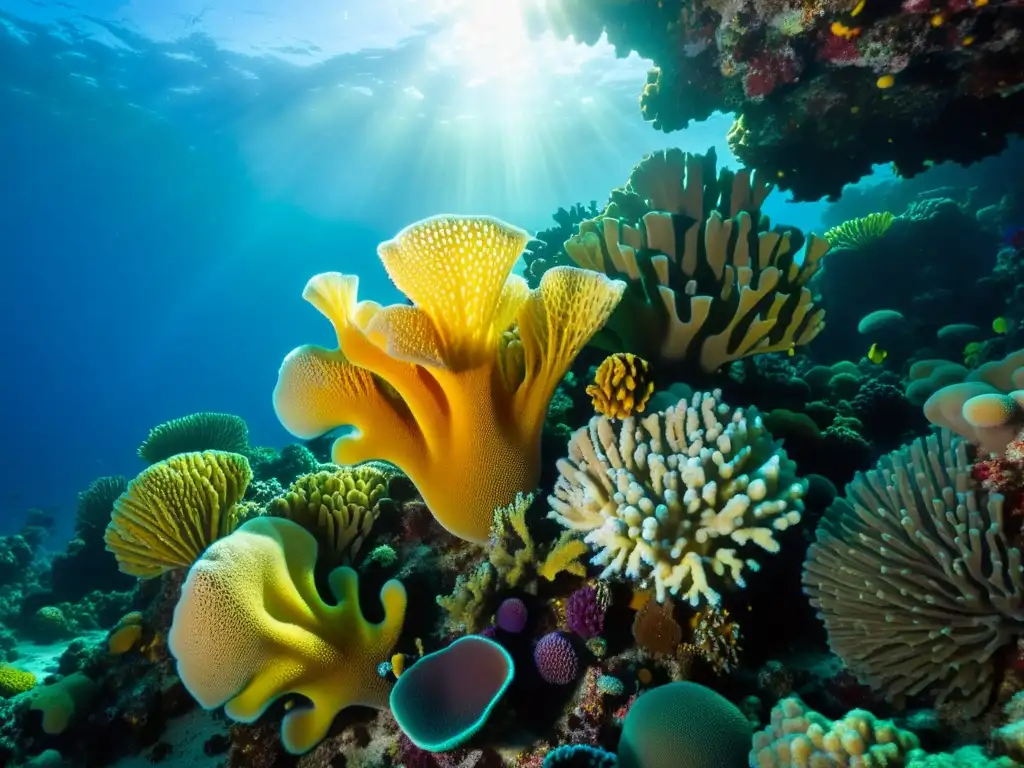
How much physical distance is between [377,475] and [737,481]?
114 inches

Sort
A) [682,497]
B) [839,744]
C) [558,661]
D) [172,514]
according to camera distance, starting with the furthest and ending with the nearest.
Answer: [172,514] < [558,661] < [682,497] < [839,744]

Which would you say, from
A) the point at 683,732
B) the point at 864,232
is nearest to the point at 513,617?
the point at 683,732

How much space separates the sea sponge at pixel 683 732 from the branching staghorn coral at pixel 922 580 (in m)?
0.71

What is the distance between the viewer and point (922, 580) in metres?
2.27

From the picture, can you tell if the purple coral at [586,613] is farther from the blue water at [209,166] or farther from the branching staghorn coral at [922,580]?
the blue water at [209,166]

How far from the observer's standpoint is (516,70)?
30.6m

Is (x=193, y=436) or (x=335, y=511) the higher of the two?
Answer: (x=193, y=436)

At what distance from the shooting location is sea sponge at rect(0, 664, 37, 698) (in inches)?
273

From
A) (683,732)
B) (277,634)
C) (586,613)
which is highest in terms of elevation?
(277,634)

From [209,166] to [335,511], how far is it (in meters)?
53.3

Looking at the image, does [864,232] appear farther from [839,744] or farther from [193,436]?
[193,436]

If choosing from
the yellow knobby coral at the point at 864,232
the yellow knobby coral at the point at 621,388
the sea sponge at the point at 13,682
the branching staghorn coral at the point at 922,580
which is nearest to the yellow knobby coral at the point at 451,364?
the yellow knobby coral at the point at 621,388

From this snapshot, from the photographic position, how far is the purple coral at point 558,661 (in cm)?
282

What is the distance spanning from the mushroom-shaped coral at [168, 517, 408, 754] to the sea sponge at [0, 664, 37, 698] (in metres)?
6.80
